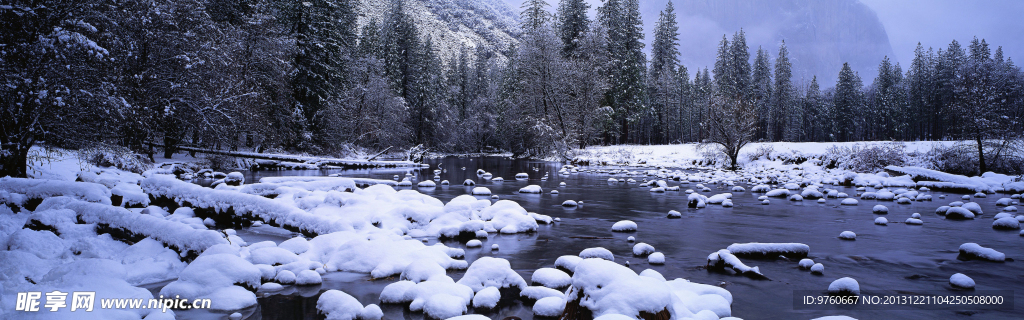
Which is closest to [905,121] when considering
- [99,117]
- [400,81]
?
[400,81]

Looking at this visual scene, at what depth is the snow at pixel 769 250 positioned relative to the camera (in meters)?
5.65

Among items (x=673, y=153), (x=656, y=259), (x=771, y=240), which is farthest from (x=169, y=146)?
(x=673, y=153)

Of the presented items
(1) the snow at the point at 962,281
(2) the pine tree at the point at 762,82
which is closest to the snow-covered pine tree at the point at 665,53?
(2) the pine tree at the point at 762,82

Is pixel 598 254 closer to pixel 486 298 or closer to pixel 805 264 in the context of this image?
pixel 486 298

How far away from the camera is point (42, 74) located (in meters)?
7.62

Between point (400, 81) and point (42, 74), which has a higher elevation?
point (400, 81)

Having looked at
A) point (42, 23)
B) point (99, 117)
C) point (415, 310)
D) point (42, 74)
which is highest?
point (42, 23)

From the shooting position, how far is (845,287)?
14.0 ft

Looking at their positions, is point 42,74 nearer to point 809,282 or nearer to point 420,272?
point 420,272

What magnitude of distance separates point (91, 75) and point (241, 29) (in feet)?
51.0

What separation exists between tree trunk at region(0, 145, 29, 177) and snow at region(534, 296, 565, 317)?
978 cm

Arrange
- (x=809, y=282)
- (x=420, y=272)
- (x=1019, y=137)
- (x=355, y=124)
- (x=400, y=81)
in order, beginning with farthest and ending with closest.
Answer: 1. (x=400, y=81)
2. (x=355, y=124)
3. (x=1019, y=137)
4. (x=809, y=282)
5. (x=420, y=272)

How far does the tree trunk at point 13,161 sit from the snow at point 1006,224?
1691 cm

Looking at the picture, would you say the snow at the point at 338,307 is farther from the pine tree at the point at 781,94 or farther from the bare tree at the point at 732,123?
the pine tree at the point at 781,94
